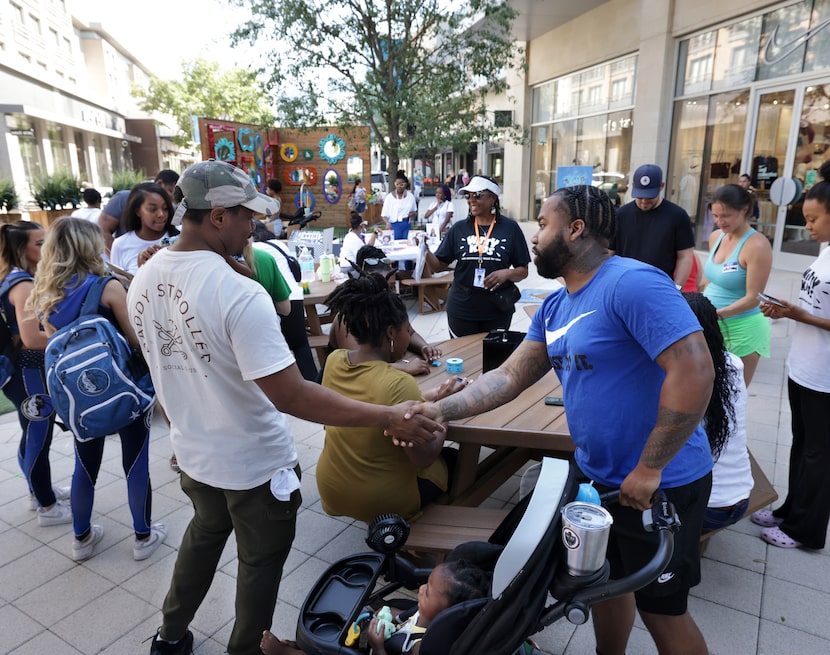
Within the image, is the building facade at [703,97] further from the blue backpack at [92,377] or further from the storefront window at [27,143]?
the storefront window at [27,143]

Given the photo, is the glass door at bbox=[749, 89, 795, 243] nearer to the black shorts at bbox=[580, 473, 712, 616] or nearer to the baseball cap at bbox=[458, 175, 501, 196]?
the baseball cap at bbox=[458, 175, 501, 196]

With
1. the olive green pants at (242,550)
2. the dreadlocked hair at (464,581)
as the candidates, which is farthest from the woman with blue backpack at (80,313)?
the dreadlocked hair at (464,581)

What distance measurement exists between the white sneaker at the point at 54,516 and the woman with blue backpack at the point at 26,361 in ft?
0.07

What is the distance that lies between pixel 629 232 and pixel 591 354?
130 inches

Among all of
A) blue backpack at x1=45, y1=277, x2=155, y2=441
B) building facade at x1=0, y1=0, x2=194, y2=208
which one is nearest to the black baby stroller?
blue backpack at x1=45, y1=277, x2=155, y2=441

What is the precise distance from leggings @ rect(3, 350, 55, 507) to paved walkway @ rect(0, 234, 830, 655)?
36 cm

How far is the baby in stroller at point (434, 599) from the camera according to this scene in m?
1.54

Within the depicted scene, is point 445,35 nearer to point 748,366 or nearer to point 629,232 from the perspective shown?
point 629,232

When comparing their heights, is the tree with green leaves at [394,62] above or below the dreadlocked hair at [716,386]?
above

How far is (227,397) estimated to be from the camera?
1894 millimetres

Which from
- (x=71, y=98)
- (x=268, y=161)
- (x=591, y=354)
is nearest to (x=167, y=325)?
(x=591, y=354)

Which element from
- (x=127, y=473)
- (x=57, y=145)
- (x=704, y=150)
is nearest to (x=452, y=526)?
(x=127, y=473)

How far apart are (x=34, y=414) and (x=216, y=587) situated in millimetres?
1453

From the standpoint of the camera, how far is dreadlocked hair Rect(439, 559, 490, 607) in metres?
1.54
